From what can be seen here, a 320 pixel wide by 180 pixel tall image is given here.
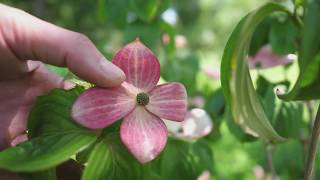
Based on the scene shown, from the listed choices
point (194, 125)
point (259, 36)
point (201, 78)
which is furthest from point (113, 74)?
point (201, 78)

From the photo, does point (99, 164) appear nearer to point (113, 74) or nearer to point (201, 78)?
point (113, 74)

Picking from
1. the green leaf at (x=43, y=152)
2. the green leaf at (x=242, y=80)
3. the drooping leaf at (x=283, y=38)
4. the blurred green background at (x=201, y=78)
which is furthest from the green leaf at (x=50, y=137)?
the drooping leaf at (x=283, y=38)

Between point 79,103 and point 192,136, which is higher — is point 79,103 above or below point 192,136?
above

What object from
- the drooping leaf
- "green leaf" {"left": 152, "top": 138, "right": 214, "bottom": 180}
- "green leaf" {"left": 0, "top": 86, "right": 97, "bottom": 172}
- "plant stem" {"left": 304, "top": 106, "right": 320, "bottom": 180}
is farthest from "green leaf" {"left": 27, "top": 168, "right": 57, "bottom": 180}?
the drooping leaf

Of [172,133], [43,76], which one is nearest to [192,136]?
[172,133]

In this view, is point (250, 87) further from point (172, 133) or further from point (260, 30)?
point (260, 30)

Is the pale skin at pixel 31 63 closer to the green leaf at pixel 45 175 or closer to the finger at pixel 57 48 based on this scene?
the finger at pixel 57 48

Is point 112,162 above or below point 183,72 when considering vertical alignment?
above
